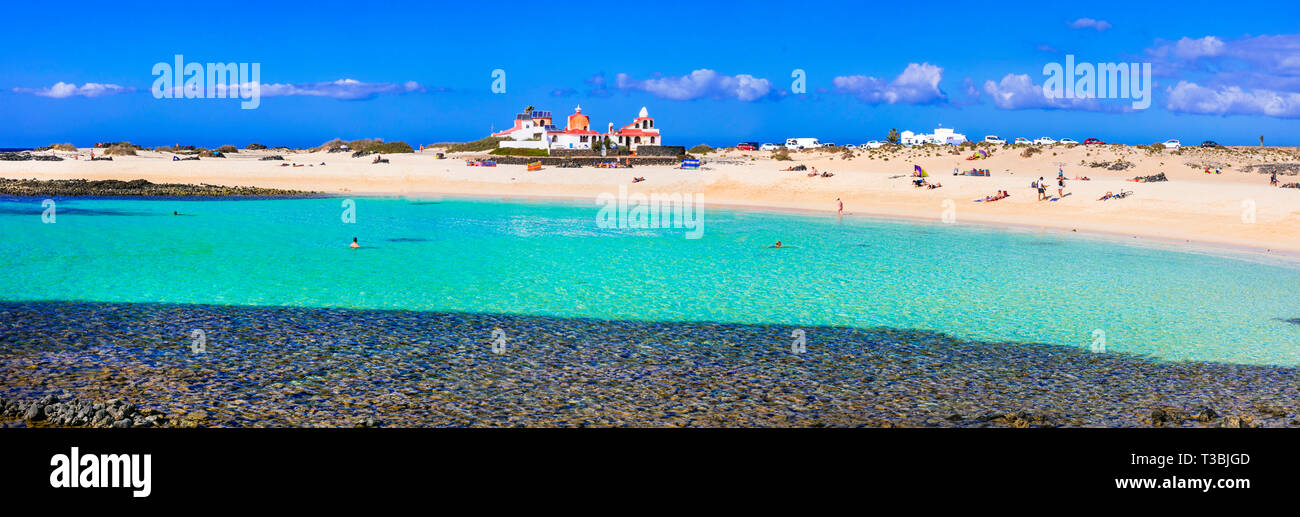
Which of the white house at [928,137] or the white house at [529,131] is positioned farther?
the white house at [928,137]

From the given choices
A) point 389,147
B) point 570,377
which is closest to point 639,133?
point 389,147

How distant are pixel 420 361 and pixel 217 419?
13.0 feet

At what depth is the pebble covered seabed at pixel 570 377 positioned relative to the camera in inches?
479

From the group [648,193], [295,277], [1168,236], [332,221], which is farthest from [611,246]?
[648,193]

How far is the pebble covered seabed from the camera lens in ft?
39.9

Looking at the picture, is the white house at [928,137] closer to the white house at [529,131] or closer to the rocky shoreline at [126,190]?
the white house at [529,131]

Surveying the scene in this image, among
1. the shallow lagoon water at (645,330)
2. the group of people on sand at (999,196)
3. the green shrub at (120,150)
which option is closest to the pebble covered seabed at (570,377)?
the shallow lagoon water at (645,330)

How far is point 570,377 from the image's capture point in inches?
564

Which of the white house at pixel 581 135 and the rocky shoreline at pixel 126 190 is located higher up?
the white house at pixel 581 135

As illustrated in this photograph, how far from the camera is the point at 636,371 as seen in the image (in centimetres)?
1475

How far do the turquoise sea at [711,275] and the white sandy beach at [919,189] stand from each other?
6.15 meters

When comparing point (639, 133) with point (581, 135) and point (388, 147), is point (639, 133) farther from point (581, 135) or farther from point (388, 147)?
point (388, 147)

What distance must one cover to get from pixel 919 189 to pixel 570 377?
141ft
